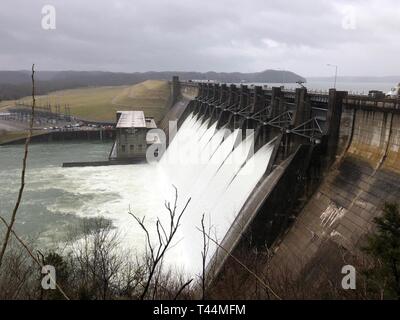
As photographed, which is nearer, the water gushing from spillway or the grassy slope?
the water gushing from spillway

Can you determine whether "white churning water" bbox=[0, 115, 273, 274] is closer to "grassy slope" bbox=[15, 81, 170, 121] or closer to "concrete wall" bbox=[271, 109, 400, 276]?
"concrete wall" bbox=[271, 109, 400, 276]

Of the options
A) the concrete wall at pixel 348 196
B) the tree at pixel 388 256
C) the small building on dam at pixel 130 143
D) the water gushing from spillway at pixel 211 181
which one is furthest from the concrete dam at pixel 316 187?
the small building on dam at pixel 130 143

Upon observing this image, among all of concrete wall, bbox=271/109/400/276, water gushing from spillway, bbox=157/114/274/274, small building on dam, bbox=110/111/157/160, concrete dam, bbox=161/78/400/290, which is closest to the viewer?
concrete wall, bbox=271/109/400/276

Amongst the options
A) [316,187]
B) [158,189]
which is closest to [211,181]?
[158,189]

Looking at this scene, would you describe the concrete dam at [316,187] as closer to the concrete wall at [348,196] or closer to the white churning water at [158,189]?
the concrete wall at [348,196]

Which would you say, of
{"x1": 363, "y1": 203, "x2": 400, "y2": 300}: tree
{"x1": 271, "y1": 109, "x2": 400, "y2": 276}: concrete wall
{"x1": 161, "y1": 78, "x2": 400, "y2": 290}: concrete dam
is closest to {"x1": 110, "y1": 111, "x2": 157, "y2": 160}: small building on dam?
{"x1": 161, "y1": 78, "x2": 400, "y2": 290}: concrete dam

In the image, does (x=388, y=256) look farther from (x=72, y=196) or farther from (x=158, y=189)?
(x=72, y=196)
